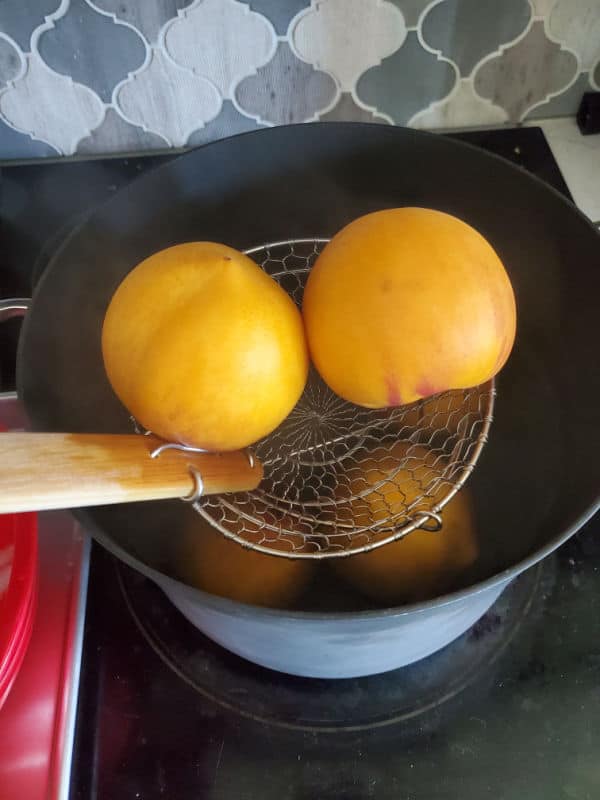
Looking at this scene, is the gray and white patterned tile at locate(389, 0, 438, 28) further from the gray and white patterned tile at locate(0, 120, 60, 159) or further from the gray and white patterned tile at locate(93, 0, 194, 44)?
the gray and white patterned tile at locate(0, 120, 60, 159)

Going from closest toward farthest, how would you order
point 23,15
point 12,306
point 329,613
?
point 329,613 < point 12,306 < point 23,15

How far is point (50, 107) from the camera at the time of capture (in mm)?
687

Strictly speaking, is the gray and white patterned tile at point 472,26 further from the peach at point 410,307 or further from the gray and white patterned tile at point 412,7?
the peach at point 410,307

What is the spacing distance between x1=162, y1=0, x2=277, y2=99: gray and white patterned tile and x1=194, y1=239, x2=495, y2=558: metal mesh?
19 cm

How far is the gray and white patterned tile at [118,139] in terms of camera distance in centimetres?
71

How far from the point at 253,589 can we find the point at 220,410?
15cm

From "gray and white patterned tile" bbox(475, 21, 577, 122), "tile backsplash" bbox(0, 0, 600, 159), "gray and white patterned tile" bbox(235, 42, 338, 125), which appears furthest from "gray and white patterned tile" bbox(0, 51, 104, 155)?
"gray and white patterned tile" bbox(475, 21, 577, 122)

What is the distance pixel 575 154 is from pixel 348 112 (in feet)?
0.83

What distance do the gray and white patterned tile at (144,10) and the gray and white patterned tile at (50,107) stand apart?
3.2 inches

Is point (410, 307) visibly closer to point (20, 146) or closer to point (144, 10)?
point (144, 10)

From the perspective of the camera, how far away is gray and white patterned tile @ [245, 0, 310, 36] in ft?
2.03

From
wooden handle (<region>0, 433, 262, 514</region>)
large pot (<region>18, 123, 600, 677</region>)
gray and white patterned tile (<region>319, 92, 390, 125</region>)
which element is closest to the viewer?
wooden handle (<region>0, 433, 262, 514</region>)

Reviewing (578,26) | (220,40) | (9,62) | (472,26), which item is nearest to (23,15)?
(9,62)

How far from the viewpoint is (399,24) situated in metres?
0.65
